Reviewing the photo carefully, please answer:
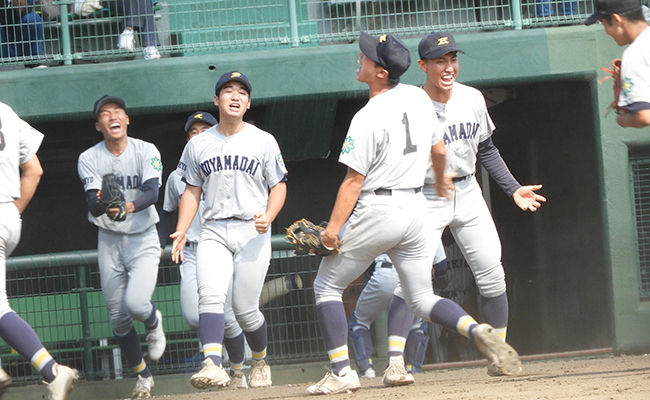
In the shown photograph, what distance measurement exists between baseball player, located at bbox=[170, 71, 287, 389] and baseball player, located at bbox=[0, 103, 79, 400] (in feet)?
3.21

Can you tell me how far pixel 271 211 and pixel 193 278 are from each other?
1400mm

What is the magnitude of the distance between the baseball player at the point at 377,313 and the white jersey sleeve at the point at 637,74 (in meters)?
2.06

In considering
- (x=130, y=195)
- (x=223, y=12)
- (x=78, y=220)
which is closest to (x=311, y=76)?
(x=223, y=12)

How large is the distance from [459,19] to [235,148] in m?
3.53

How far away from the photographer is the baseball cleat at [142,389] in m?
6.21

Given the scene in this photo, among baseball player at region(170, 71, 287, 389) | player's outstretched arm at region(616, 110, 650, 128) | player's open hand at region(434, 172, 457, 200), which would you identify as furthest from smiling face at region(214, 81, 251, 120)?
player's outstretched arm at region(616, 110, 650, 128)

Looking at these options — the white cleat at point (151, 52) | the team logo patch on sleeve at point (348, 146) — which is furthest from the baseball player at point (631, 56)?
the white cleat at point (151, 52)

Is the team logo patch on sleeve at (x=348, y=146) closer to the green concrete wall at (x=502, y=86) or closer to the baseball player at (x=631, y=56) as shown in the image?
the baseball player at (x=631, y=56)

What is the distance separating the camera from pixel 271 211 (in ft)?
17.0

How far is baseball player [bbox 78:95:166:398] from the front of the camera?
19.9ft

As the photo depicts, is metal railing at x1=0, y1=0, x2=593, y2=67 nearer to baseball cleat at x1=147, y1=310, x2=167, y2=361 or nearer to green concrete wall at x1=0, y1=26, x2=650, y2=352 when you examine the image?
green concrete wall at x1=0, y1=26, x2=650, y2=352

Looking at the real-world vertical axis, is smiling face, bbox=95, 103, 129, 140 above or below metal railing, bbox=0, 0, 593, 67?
below

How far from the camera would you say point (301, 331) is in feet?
23.2

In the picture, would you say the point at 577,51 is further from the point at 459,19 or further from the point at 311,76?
the point at 311,76
